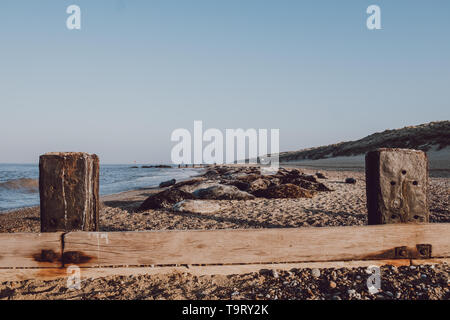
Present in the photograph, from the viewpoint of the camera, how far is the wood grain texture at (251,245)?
246 cm

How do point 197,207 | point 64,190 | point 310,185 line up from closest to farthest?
point 64,190
point 197,207
point 310,185

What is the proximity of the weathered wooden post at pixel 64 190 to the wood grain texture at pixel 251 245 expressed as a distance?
0.21 metres

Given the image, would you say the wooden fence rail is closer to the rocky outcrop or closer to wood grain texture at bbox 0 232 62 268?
wood grain texture at bbox 0 232 62 268

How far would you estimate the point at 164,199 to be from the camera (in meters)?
7.29

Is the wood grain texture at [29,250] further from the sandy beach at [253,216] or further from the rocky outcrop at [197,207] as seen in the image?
the rocky outcrop at [197,207]

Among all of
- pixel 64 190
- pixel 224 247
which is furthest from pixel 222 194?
pixel 64 190

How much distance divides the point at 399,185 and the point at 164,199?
5.63 meters

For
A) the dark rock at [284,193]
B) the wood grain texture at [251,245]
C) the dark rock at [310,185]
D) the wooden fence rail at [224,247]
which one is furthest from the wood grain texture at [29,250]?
the dark rock at [310,185]

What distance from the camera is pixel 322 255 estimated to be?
253cm

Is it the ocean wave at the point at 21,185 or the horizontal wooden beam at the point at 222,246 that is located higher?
the horizontal wooden beam at the point at 222,246

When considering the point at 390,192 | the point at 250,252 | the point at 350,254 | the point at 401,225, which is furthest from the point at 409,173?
the point at 250,252

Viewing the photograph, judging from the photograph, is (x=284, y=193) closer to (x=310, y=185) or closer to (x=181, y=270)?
(x=310, y=185)
